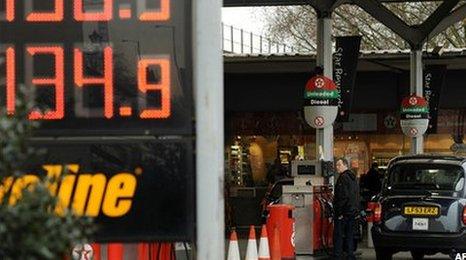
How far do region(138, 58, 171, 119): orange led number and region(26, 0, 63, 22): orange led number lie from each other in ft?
2.20

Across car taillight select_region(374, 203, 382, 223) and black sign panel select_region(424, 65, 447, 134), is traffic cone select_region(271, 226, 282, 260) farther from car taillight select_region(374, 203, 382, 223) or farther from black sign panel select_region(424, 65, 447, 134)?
A: black sign panel select_region(424, 65, 447, 134)

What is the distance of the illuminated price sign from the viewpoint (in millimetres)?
6832

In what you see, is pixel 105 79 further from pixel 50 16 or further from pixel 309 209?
pixel 309 209

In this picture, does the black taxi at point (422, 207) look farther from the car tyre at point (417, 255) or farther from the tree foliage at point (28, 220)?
the tree foliage at point (28, 220)

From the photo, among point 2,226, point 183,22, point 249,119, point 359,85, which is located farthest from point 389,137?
point 2,226

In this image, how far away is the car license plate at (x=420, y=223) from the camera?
54.9 ft

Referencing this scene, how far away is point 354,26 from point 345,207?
28928 millimetres

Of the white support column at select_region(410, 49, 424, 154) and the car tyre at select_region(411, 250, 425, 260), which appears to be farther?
the white support column at select_region(410, 49, 424, 154)

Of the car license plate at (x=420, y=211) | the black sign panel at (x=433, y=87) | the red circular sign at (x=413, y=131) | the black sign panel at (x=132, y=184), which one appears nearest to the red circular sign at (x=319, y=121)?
the car license plate at (x=420, y=211)

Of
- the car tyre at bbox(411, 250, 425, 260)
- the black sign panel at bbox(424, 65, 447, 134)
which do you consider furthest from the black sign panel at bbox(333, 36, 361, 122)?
the car tyre at bbox(411, 250, 425, 260)

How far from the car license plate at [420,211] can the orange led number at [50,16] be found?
35.9ft

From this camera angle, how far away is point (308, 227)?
61.0 feet

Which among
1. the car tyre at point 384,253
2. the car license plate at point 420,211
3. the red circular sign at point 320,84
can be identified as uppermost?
the red circular sign at point 320,84

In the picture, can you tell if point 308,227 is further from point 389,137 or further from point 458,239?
point 389,137
